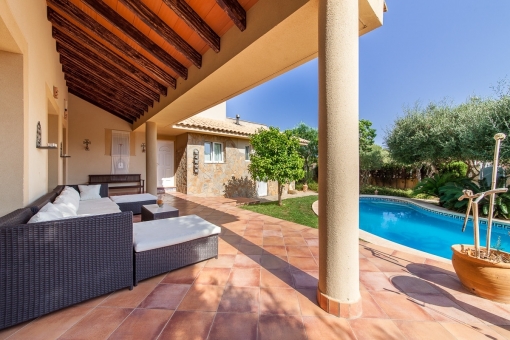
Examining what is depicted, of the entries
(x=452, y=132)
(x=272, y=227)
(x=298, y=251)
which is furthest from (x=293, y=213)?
(x=452, y=132)

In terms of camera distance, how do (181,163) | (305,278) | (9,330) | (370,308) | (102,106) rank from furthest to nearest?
(181,163) < (102,106) < (305,278) < (370,308) < (9,330)

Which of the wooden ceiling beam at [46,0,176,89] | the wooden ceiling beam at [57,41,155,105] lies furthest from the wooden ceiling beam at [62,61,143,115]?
the wooden ceiling beam at [46,0,176,89]

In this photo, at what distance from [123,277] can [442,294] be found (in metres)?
3.57

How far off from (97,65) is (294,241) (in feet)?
21.8

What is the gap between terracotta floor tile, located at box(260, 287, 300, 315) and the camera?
6.69ft

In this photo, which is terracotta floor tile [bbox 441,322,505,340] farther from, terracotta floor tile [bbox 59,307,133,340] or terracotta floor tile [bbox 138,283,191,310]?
terracotta floor tile [bbox 59,307,133,340]

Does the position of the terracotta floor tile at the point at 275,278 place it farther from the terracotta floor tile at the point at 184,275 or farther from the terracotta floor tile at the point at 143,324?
the terracotta floor tile at the point at 143,324

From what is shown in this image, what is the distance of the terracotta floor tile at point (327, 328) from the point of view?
68.1 inches

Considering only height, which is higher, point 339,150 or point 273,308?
point 339,150

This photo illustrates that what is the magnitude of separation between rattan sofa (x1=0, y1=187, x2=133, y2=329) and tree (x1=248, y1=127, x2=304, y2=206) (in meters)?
6.20

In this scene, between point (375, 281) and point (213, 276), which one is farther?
point (213, 276)

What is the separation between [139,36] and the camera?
388cm

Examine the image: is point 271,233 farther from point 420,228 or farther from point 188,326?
point 420,228

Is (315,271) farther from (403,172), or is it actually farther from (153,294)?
(403,172)
